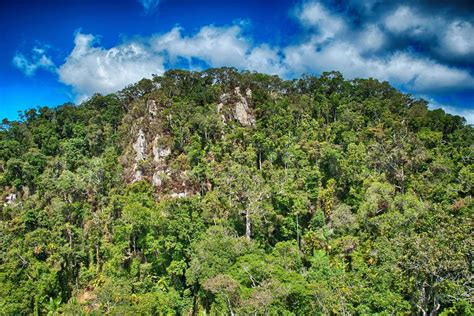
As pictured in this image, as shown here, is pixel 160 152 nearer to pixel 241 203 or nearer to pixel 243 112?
pixel 243 112

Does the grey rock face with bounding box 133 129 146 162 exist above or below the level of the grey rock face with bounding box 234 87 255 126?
below

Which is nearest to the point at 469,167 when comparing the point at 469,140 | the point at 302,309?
the point at 469,140

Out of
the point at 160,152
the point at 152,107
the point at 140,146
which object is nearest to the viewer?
the point at 160,152

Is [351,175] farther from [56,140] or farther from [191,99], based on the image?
[56,140]

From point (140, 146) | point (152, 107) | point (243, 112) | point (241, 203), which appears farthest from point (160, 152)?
point (241, 203)

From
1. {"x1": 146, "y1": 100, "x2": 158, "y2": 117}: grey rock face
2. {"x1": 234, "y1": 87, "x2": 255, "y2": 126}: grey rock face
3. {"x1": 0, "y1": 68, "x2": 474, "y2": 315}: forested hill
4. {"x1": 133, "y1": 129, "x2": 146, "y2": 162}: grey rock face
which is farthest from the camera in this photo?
{"x1": 234, "y1": 87, "x2": 255, "y2": 126}: grey rock face

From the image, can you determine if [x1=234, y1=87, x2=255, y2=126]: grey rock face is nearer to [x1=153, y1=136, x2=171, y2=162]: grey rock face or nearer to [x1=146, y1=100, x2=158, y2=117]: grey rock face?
[x1=146, y1=100, x2=158, y2=117]: grey rock face

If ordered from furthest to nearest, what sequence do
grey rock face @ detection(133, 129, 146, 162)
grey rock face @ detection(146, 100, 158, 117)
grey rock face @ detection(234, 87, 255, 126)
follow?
1. grey rock face @ detection(234, 87, 255, 126)
2. grey rock face @ detection(146, 100, 158, 117)
3. grey rock face @ detection(133, 129, 146, 162)

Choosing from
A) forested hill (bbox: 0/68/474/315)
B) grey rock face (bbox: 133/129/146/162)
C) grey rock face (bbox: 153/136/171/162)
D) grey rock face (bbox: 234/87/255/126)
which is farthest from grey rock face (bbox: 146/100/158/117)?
grey rock face (bbox: 234/87/255/126)

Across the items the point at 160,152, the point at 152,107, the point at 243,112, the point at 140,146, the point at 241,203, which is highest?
the point at 152,107
